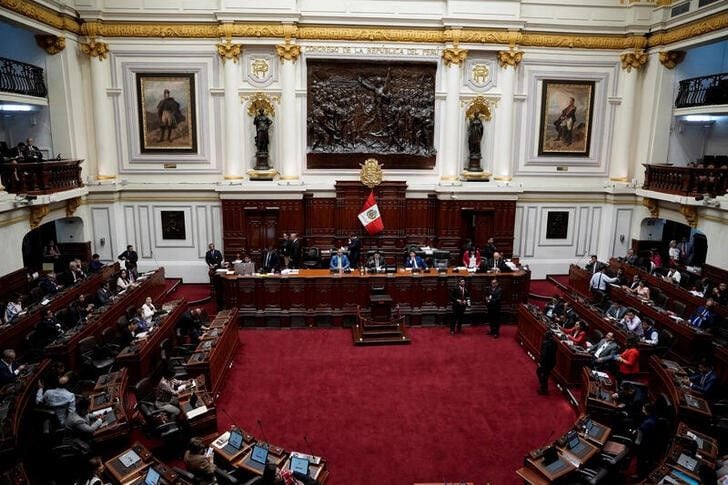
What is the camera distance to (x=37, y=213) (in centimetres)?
1311

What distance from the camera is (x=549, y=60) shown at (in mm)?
16969

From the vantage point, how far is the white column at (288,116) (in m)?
16.0

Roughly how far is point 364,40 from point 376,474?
43.8 ft

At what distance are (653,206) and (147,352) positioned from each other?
15726mm

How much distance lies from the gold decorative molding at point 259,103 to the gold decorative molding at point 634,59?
1169cm

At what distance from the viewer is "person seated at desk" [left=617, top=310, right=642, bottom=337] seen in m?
10.6

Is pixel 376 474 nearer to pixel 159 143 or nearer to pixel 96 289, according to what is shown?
A: pixel 96 289

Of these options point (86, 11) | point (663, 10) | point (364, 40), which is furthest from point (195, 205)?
point (663, 10)

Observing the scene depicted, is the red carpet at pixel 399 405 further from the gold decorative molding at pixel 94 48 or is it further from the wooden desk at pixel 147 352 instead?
the gold decorative molding at pixel 94 48

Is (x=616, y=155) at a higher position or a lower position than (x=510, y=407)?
higher

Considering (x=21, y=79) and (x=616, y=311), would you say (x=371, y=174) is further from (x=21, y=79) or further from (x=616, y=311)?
(x=21, y=79)

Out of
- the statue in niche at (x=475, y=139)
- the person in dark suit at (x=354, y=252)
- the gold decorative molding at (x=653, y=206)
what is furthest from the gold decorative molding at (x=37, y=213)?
the gold decorative molding at (x=653, y=206)

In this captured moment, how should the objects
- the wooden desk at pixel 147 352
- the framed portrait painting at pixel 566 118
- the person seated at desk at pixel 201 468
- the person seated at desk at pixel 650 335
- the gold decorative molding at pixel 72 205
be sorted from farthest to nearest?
the framed portrait painting at pixel 566 118 → the gold decorative molding at pixel 72 205 → the person seated at desk at pixel 650 335 → the wooden desk at pixel 147 352 → the person seated at desk at pixel 201 468

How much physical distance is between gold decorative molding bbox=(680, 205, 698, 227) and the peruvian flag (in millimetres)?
8975
